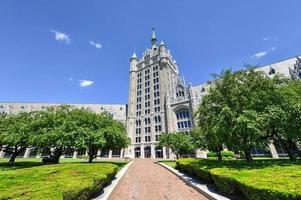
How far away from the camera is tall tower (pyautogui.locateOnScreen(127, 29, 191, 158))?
61.0 m

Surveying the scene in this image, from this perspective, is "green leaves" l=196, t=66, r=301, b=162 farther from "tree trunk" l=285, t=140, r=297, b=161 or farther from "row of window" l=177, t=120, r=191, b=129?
"row of window" l=177, t=120, r=191, b=129

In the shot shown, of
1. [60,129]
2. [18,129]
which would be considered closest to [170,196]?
[60,129]

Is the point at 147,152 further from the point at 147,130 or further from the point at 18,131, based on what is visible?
the point at 18,131

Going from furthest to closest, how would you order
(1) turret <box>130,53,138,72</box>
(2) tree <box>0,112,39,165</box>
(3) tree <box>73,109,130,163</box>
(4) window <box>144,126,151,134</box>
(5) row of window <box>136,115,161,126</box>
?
1. (1) turret <box>130,53,138,72</box>
2. (4) window <box>144,126,151,134</box>
3. (5) row of window <box>136,115,161,126</box>
4. (2) tree <box>0,112,39,165</box>
5. (3) tree <box>73,109,130,163</box>

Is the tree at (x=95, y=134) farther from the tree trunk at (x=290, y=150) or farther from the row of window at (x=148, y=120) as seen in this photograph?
the row of window at (x=148, y=120)

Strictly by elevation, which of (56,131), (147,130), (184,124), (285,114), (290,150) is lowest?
(290,150)

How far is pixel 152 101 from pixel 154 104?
1.70m

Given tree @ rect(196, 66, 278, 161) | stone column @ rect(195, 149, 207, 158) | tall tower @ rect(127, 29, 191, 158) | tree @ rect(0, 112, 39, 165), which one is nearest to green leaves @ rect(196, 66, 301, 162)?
tree @ rect(196, 66, 278, 161)

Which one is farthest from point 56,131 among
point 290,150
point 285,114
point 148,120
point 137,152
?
point 137,152

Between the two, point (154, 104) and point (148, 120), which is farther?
point (154, 104)

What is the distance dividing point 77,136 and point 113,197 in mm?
15980

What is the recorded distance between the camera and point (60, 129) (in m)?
23.0

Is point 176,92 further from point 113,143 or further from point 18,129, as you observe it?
point 18,129

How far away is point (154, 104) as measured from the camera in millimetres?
67688
